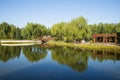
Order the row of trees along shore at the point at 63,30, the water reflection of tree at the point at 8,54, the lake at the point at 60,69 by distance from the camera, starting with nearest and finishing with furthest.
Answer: the lake at the point at 60,69 → the water reflection of tree at the point at 8,54 → the row of trees along shore at the point at 63,30

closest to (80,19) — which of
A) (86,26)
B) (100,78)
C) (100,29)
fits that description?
(86,26)

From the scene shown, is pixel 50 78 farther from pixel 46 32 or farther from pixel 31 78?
pixel 46 32

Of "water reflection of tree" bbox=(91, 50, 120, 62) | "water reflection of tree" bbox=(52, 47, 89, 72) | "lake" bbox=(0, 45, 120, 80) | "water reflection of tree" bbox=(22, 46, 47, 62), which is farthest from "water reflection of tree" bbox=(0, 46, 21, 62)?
"water reflection of tree" bbox=(91, 50, 120, 62)

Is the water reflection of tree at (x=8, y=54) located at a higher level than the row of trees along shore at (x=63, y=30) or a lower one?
lower

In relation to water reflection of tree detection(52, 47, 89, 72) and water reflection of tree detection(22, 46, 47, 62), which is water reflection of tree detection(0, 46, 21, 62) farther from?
water reflection of tree detection(52, 47, 89, 72)

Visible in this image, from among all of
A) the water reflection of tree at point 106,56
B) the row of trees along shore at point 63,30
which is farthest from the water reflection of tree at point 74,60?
the row of trees along shore at point 63,30

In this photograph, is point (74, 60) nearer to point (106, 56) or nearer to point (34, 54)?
point (106, 56)

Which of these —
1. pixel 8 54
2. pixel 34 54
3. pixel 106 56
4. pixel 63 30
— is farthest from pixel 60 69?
pixel 63 30

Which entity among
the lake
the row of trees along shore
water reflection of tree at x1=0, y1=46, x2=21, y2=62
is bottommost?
the lake

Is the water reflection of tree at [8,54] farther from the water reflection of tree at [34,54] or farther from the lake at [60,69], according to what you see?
the water reflection of tree at [34,54]

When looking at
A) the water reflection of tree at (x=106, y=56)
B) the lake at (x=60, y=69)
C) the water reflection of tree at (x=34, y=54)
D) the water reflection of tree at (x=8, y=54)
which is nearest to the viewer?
the lake at (x=60, y=69)

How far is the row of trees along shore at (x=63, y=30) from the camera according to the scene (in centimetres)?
6071

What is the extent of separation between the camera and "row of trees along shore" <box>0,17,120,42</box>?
199 feet

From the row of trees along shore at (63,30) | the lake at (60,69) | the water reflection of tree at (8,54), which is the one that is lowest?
the lake at (60,69)
